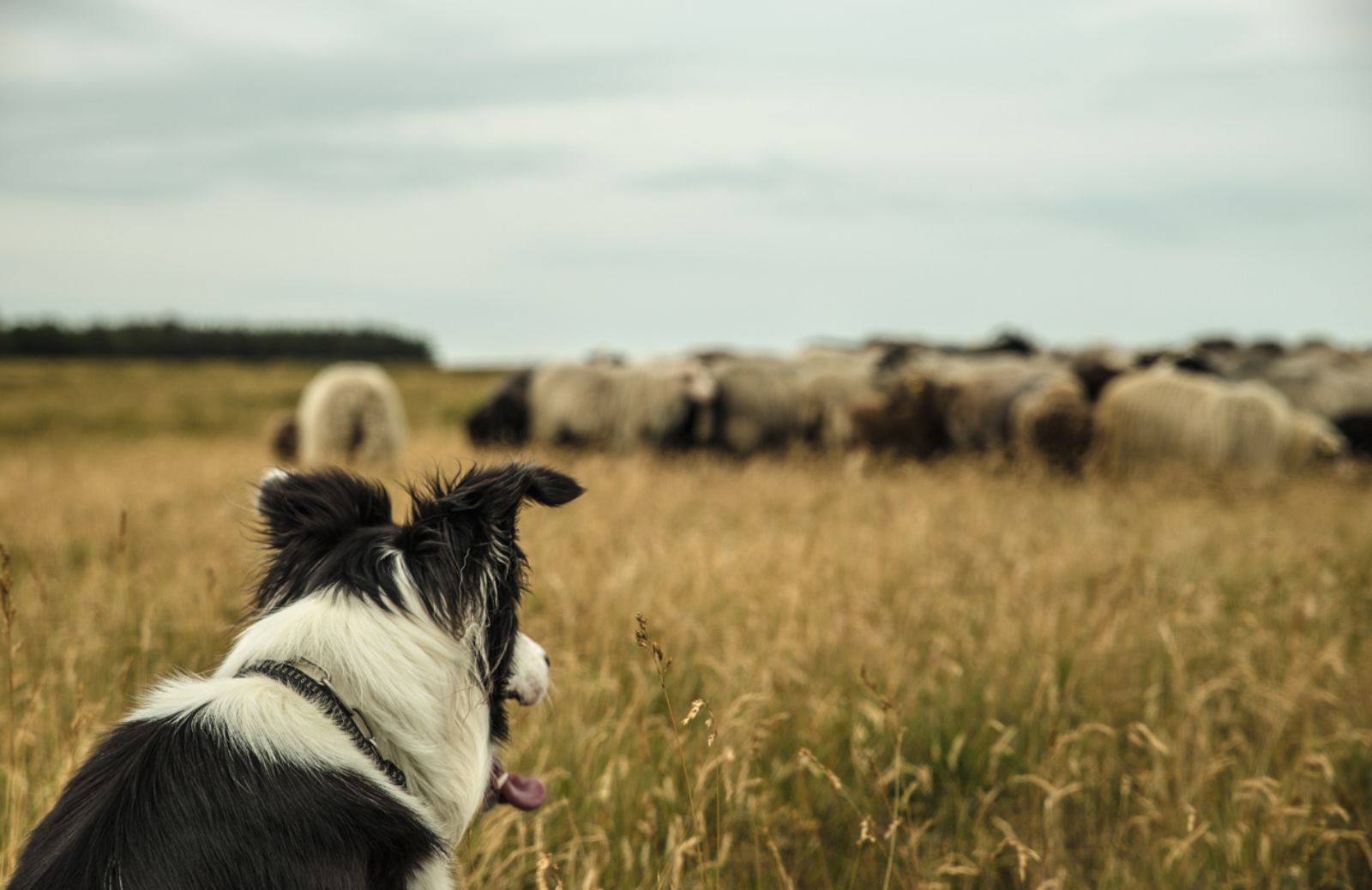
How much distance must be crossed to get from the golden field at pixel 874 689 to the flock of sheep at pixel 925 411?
3.70 metres

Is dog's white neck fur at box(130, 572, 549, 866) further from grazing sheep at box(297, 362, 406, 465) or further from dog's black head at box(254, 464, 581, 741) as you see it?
grazing sheep at box(297, 362, 406, 465)

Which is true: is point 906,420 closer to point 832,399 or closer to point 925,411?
point 925,411

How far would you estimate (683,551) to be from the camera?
20.9ft

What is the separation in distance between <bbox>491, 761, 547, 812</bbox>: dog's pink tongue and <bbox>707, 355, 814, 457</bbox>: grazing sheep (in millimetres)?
12592

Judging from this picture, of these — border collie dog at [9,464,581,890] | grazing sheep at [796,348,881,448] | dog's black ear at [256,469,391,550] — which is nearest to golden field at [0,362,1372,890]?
dog's black ear at [256,469,391,550]

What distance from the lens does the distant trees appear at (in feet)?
165

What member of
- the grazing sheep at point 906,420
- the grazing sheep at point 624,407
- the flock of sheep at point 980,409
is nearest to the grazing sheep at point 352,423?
the flock of sheep at point 980,409

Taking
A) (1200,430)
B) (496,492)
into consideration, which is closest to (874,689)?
(496,492)

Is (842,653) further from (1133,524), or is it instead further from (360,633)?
(1133,524)

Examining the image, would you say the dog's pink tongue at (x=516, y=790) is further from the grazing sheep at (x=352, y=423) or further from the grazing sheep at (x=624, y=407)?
the grazing sheep at (x=352, y=423)

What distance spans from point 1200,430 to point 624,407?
7.82 metres

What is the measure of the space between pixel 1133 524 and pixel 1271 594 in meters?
2.64

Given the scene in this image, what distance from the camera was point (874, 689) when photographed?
2473 mm

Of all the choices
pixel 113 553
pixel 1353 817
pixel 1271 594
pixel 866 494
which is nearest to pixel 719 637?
pixel 1353 817
